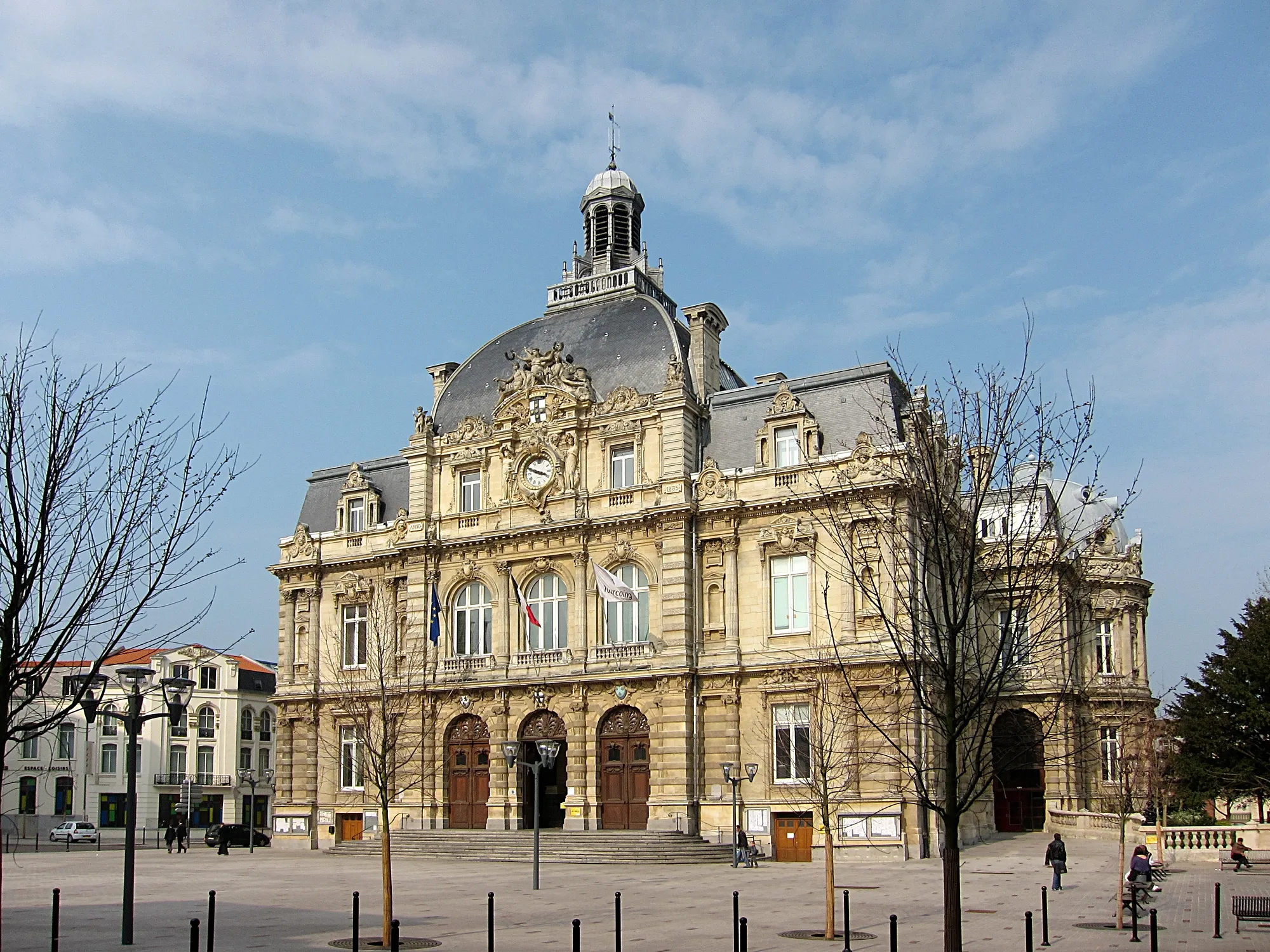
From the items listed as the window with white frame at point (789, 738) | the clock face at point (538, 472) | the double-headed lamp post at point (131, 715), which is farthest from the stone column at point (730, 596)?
the double-headed lamp post at point (131, 715)

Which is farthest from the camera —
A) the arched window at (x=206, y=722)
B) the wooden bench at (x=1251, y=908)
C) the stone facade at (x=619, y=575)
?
the arched window at (x=206, y=722)

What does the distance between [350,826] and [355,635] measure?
7951mm

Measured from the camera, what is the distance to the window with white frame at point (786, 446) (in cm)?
4666

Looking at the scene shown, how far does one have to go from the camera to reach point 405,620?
52594mm

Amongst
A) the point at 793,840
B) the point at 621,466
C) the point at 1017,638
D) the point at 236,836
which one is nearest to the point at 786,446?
the point at 621,466

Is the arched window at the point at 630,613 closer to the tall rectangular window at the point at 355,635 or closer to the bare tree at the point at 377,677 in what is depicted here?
the bare tree at the point at 377,677

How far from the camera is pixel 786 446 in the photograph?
4703 cm

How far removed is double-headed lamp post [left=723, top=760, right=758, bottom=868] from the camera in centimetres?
4053

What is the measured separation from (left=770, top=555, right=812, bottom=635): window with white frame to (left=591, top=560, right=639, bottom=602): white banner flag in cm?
518

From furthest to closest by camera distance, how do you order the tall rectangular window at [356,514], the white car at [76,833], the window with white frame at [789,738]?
1. the white car at [76,833]
2. the tall rectangular window at [356,514]
3. the window with white frame at [789,738]

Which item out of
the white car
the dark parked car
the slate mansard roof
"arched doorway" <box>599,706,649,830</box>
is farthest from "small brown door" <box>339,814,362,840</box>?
the white car

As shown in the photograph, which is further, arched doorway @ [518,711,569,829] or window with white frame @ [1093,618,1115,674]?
window with white frame @ [1093,618,1115,674]

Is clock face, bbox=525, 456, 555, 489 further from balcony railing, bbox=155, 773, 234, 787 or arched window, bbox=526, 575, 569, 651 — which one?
balcony railing, bbox=155, 773, 234, 787

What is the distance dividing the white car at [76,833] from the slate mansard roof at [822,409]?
1735 inches
